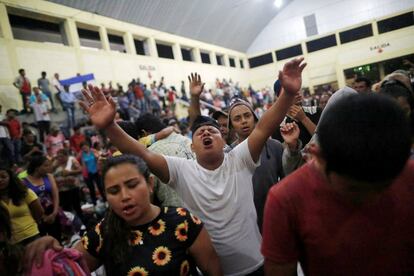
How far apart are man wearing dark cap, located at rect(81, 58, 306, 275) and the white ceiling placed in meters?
13.3

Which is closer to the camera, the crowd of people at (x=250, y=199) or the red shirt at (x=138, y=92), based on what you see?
the crowd of people at (x=250, y=199)

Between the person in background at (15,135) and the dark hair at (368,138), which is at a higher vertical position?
the person in background at (15,135)

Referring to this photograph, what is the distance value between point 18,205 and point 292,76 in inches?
113

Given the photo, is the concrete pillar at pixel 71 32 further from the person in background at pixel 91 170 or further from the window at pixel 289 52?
the window at pixel 289 52

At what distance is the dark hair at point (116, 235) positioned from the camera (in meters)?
1.52

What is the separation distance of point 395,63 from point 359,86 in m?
23.8

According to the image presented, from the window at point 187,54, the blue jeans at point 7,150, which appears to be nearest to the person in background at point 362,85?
the blue jeans at point 7,150

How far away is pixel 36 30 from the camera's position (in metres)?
12.7

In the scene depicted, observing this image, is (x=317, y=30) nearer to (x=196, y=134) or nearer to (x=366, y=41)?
(x=366, y=41)

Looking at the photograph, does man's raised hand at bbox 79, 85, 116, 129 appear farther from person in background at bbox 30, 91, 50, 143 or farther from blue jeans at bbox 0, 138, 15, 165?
person in background at bbox 30, 91, 50, 143

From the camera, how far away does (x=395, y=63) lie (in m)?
23.9

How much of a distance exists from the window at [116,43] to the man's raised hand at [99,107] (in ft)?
51.4

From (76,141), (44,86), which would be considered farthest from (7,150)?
(44,86)

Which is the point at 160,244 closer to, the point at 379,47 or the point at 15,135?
the point at 15,135
